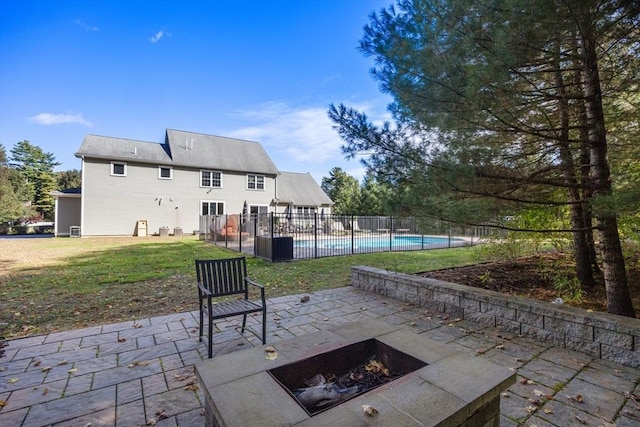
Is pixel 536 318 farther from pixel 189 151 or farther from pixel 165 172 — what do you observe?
pixel 189 151

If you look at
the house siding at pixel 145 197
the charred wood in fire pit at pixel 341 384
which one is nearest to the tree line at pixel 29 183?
the house siding at pixel 145 197

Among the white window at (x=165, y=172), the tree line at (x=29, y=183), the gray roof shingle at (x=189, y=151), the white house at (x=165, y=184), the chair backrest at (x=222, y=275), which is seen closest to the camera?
the chair backrest at (x=222, y=275)

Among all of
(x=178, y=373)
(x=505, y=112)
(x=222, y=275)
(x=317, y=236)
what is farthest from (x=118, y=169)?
(x=505, y=112)

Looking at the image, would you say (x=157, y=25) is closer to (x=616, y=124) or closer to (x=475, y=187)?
(x=475, y=187)

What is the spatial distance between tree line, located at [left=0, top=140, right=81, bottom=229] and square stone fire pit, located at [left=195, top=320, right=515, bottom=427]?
95.1ft

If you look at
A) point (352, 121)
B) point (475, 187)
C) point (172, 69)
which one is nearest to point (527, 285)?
point (475, 187)

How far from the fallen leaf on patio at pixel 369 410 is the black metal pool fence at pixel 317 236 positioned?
25.3ft

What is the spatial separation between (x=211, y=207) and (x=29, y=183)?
97.1 ft

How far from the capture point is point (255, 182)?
74.8ft

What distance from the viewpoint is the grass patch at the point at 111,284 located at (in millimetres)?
4289

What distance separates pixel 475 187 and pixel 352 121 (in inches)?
74.0

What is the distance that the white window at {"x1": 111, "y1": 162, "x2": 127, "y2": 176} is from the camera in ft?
59.6

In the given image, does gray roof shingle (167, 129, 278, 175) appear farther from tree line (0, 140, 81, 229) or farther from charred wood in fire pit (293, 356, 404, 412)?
charred wood in fire pit (293, 356, 404, 412)

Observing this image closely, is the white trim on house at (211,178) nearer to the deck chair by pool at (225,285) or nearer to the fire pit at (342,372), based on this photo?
the deck chair by pool at (225,285)
